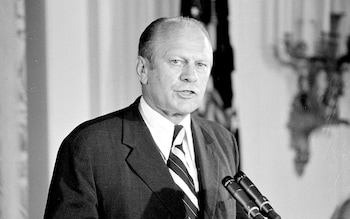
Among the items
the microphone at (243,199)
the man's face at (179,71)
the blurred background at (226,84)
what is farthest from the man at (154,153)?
the blurred background at (226,84)

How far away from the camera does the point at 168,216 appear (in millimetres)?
1673

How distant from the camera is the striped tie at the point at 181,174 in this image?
1.72 m

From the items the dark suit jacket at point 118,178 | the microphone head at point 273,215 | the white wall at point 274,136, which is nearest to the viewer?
the microphone head at point 273,215

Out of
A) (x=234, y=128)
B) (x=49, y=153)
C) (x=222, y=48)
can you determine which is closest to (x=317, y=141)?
(x=234, y=128)

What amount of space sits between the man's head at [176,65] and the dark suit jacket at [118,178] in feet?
0.36

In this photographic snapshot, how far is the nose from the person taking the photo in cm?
175

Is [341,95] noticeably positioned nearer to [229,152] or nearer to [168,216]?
[229,152]

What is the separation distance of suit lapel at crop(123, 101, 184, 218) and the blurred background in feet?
1.87

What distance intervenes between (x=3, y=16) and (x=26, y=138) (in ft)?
1.59

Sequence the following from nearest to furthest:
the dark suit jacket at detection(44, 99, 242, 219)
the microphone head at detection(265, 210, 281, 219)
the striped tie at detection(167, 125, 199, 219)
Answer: the microphone head at detection(265, 210, 281, 219)
the dark suit jacket at detection(44, 99, 242, 219)
the striped tie at detection(167, 125, 199, 219)

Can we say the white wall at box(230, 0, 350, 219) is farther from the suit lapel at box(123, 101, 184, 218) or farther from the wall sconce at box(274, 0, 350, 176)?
the suit lapel at box(123, 101, 184, 218)

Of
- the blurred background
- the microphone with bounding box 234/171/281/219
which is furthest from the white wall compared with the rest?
the microphone with bounding box 234/171/281/219

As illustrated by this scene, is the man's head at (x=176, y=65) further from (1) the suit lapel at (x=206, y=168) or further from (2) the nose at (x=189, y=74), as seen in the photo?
(1) the suit lapel at (x=206, y=168)

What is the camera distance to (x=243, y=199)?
1.40m
